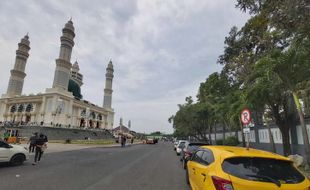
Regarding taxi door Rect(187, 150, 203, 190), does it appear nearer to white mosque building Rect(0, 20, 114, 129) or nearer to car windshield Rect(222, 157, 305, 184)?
car windshield Rect(222, 157, 305, 184)

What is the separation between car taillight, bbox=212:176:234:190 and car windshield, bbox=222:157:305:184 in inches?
7.5

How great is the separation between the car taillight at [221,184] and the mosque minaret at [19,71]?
10789 cm

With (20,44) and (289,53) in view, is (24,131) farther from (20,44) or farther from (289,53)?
(289,53)

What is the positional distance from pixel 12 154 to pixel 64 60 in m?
81.0

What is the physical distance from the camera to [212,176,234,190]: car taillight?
13.0ft

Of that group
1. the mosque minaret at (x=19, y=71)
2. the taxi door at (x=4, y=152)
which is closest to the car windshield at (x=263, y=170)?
the taxi door at (x=4, y=152)

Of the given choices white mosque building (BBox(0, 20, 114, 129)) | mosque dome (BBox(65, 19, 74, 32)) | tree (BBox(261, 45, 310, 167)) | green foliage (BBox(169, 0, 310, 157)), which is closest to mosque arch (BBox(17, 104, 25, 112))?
white mosque building (BBox(0, 20, 114, 129))

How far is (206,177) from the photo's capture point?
15.5 feet

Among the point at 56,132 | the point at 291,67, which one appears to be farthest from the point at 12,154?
the point at 56,132

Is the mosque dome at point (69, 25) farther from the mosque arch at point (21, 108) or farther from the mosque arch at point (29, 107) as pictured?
the mosque arch at point (21, 108)

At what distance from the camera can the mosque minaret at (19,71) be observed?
98.7m

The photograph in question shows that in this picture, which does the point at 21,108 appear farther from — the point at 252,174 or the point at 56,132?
the point at 252,174

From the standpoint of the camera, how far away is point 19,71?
9869 centimetres

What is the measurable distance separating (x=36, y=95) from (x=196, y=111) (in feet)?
226
